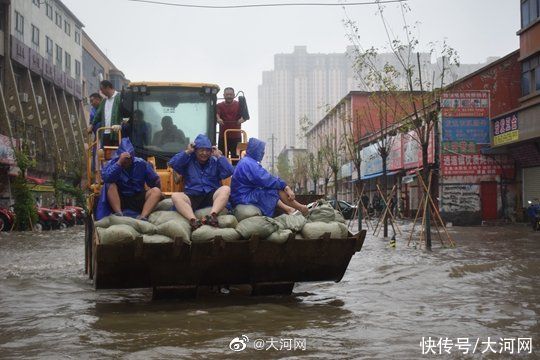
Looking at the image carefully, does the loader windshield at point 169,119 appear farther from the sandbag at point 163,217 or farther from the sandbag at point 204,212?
the sandbag at point 163,217

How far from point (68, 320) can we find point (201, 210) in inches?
75.4

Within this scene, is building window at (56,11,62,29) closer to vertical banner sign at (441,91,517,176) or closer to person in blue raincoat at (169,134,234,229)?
vertical banner sign at (441,91,517,176)

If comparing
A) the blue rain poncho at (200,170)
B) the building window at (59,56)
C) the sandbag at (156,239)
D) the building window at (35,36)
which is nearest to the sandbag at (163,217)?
the sandbag at (156,239)

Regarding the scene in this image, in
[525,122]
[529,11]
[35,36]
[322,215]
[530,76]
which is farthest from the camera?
[35,36]

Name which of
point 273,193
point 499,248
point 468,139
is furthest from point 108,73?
point 273,193

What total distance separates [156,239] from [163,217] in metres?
0.41

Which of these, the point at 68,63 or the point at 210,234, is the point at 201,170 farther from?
Answer: the point at 68,63

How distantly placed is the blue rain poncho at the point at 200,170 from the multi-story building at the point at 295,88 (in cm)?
11099

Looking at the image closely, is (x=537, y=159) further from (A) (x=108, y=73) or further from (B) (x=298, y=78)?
(B) (x=298, y=78)

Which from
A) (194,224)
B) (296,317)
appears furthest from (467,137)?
(296,317)

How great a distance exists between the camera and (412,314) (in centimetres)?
664

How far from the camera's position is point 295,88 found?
126m

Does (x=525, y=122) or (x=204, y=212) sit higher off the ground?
(x=525, y=122)

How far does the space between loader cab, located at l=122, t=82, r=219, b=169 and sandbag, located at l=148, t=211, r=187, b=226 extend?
2.15 metres
